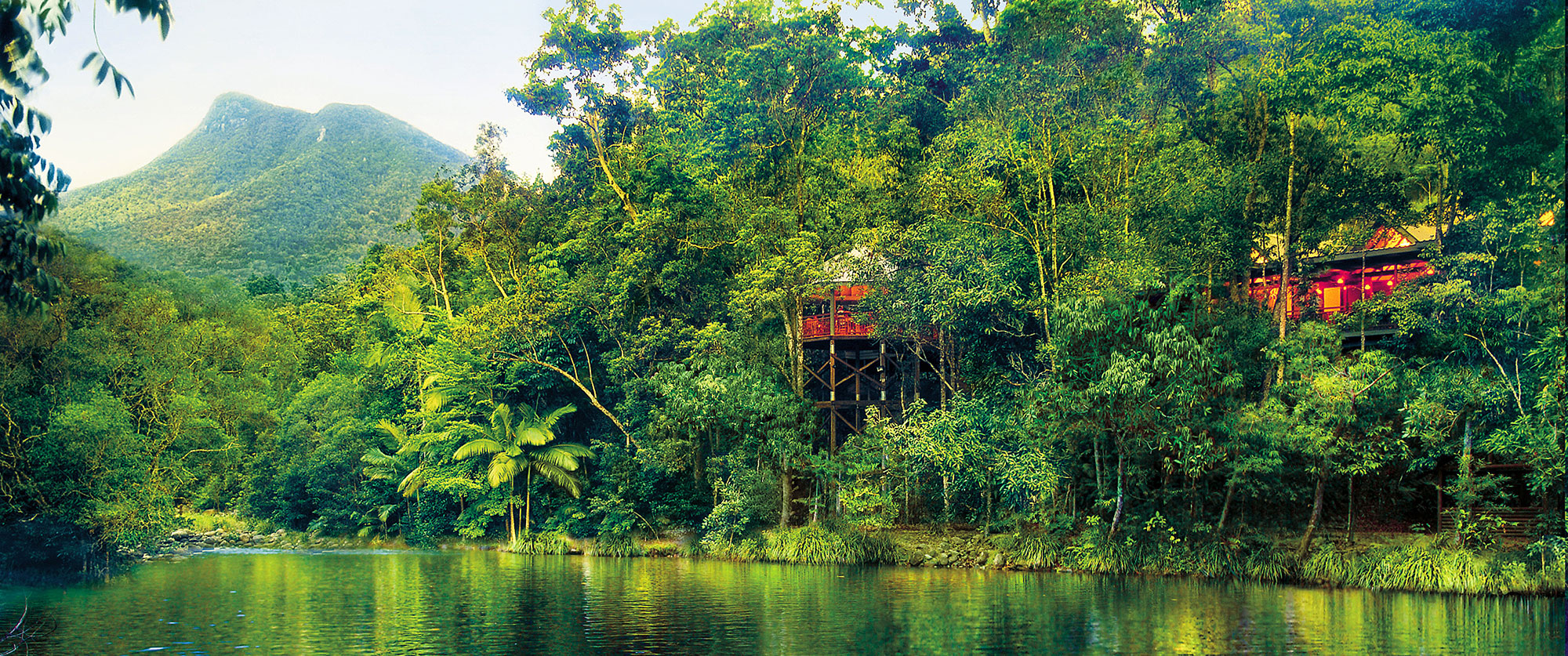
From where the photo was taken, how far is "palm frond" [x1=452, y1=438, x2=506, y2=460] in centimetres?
3459

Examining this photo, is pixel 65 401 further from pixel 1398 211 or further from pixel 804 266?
pixel 1398 211

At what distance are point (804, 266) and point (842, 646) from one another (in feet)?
49.4

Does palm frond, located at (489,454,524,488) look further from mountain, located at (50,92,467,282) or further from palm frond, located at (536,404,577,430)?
mountain, located at (50,92,467,282)

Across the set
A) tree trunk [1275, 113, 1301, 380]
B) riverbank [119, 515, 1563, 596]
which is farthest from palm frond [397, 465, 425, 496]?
tree trunk [1275, 113, 1301, 380]

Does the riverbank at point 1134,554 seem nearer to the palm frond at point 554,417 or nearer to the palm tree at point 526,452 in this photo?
the palm tree at point 526,452

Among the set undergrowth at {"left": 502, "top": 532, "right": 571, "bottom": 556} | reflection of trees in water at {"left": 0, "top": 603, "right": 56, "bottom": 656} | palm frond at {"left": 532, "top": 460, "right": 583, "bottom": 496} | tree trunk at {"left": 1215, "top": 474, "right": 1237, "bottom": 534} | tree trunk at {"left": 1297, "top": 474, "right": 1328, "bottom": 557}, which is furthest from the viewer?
palm frond at {"left": 532, "top": 460, "right": 583, "bottom": 496}

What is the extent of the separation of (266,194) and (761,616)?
77976 millimetres

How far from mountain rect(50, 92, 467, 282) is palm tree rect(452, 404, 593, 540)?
35375mm

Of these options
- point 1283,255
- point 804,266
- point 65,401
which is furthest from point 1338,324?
point 65,401

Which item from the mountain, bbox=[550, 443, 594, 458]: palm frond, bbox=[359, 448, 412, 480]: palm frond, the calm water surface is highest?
the mountain

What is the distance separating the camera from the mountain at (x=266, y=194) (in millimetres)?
73000

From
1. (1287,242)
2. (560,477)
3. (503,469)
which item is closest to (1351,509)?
(1287,242)

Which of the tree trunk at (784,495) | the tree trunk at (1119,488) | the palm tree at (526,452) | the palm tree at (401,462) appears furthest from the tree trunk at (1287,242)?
the palm tree at (401,462)

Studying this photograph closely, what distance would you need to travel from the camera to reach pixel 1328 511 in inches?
996
